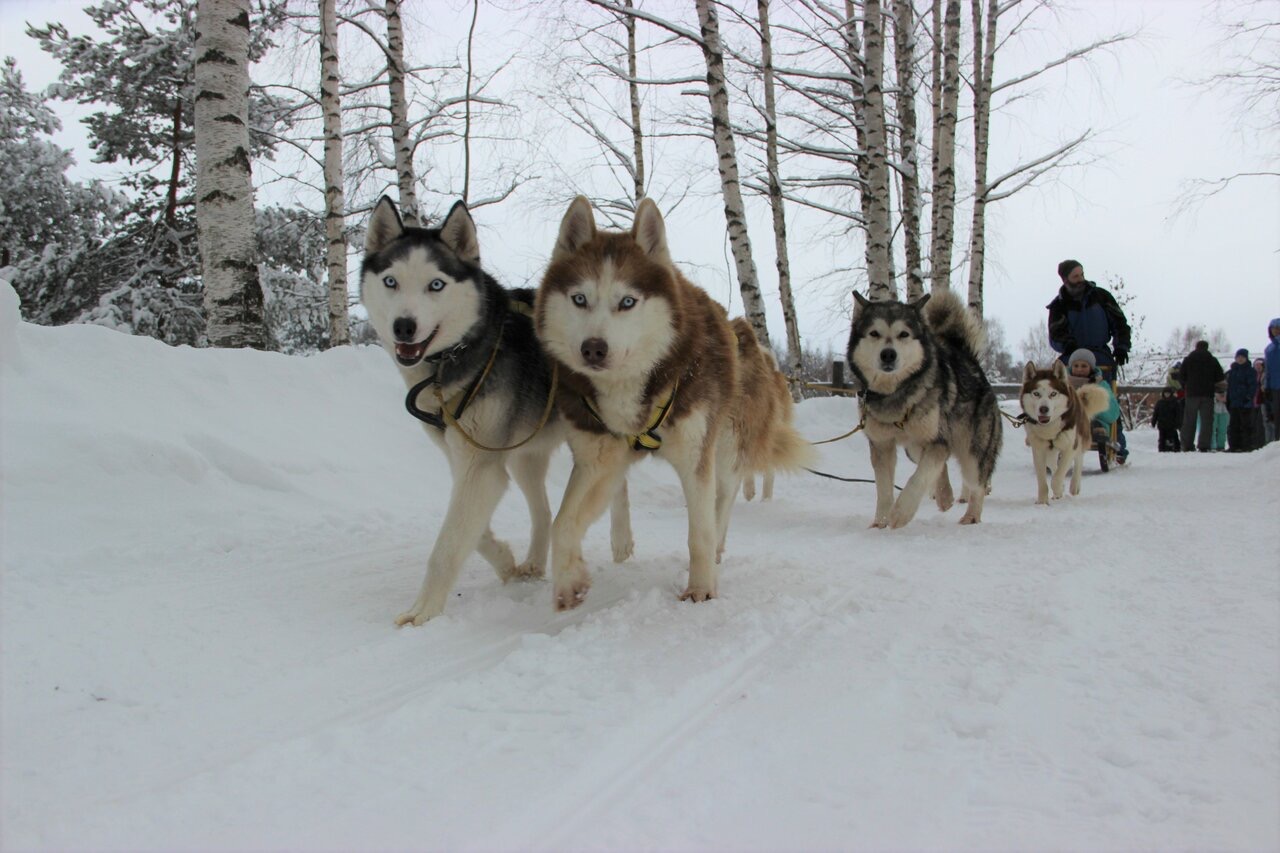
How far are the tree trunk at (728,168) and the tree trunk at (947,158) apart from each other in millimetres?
3289

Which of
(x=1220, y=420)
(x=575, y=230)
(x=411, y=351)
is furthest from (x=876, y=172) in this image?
(x=1220, y=420)

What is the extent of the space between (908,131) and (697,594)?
47.4ft

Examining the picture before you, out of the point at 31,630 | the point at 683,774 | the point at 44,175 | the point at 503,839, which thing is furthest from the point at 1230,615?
the point at 44,175

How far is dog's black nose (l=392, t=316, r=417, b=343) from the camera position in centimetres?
276

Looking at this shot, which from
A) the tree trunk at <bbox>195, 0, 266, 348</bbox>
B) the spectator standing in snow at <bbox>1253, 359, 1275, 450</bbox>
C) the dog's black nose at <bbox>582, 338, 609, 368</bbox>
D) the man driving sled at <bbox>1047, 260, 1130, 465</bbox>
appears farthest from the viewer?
the spectator standing in snow at <bbox>1253, 359, 1275, 450</bbox>

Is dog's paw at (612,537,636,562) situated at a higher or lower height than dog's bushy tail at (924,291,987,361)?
lower

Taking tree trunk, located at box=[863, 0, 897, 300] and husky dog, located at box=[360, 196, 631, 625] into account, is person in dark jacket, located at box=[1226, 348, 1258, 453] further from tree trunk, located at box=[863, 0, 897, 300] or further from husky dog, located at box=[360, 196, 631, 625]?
husky dog, located at box=[360, 196, 631, 625]

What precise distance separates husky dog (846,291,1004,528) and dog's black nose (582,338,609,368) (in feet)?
10.1

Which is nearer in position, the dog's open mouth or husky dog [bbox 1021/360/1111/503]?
the dog's open mouth

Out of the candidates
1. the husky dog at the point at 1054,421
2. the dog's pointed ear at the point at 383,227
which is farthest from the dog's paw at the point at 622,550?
the husky dog at the point at 1054,421

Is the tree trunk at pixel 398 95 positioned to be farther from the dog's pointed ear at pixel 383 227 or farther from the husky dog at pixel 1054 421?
the husky dog at pixel 1054 421

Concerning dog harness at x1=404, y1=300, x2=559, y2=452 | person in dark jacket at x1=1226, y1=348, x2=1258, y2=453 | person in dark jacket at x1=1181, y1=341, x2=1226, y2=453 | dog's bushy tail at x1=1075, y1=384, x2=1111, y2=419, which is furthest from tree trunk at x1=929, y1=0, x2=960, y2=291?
A: dog harness at x1=404, y1=300, x2=559, y2=452

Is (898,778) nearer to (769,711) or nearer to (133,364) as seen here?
(769,711)

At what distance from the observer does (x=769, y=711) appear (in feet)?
6.24
